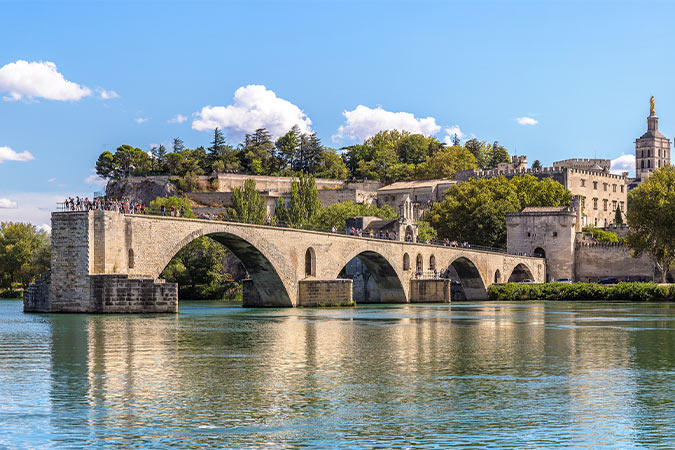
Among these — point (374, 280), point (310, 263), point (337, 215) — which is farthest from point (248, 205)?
point (310, 263)

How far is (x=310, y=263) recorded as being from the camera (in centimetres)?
5700

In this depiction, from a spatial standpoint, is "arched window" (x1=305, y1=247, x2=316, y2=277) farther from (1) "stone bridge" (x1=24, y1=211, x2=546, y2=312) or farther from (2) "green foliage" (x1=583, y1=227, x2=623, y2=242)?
(2) "green foliage" (x1=583, y1=227, x2=623, y2=242)

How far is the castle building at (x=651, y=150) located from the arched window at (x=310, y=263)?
13673cm

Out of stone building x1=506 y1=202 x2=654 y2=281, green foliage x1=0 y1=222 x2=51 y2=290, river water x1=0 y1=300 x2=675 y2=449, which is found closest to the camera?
river water x1=0 y1=300 x2=675 y2=449

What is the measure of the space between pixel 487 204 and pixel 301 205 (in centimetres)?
1797

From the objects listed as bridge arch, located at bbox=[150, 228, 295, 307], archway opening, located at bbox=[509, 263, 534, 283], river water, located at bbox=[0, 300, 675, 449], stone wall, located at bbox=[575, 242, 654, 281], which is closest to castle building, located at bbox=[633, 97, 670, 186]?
stone wall, located at bbox=[575, 242, 654, 281]

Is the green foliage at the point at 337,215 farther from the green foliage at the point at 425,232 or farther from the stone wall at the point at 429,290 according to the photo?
the stone wall at the point at 429,290

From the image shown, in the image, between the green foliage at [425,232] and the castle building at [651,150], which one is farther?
the castle building at [651,150]

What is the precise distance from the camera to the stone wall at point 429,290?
68875 mm

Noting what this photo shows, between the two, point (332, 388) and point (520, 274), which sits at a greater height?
point (520, 274)

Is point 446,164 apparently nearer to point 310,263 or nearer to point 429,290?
point 429,290

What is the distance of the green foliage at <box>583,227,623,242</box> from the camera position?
96.2 metres

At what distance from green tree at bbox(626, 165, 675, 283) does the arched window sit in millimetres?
29839

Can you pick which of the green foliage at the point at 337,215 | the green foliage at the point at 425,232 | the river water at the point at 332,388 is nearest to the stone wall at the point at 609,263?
the green foliage at the point at 425,232
